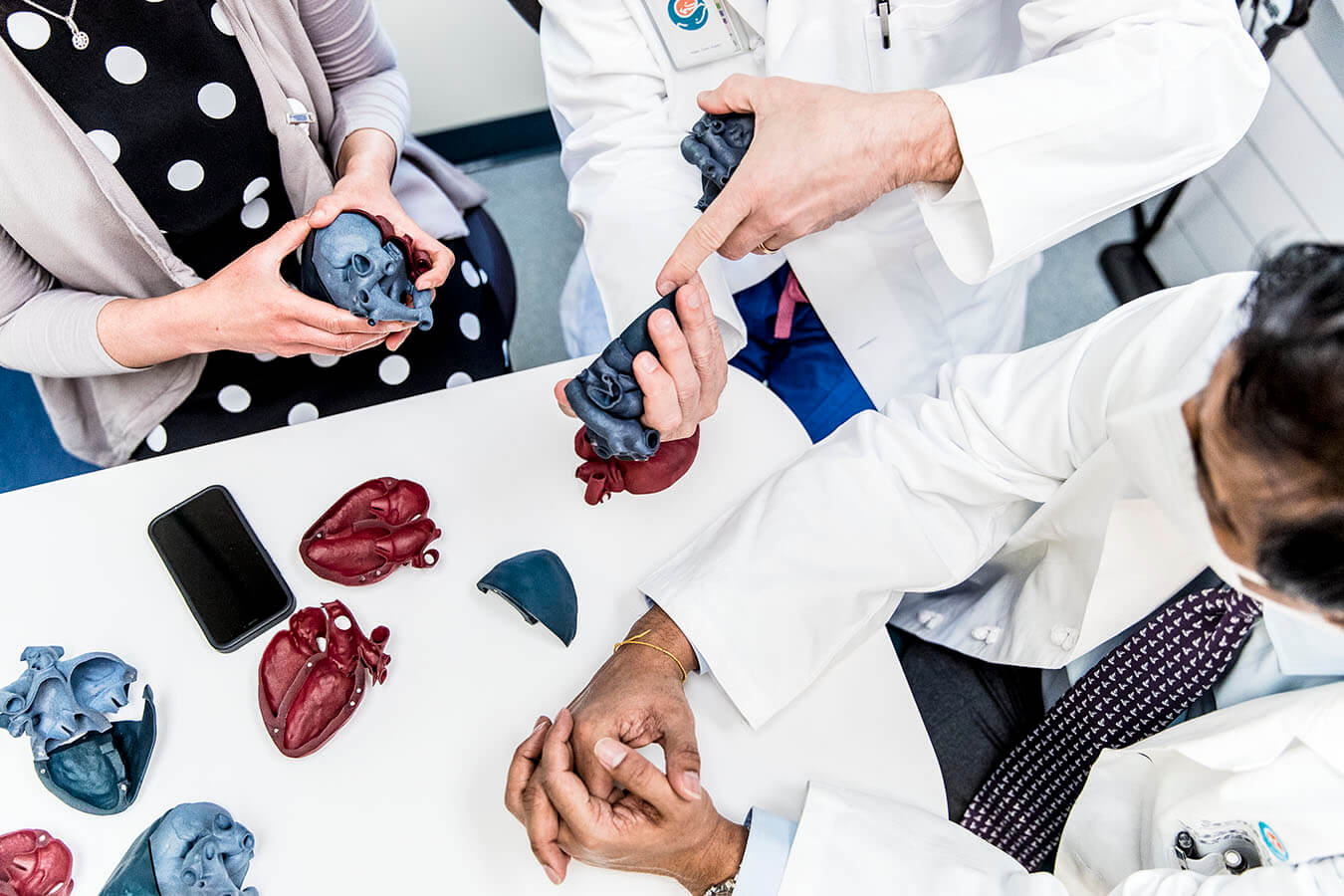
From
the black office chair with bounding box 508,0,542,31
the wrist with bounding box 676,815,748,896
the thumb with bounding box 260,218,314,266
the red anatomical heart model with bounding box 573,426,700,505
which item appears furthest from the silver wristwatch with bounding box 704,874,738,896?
the black office chair with bounding box 508,0,542,31

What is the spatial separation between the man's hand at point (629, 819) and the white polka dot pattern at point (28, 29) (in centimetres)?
83

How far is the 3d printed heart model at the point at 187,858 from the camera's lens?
2.28ft

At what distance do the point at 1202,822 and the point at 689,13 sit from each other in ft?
3.24

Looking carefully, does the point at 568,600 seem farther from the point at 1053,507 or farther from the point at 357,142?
the point at 357,142

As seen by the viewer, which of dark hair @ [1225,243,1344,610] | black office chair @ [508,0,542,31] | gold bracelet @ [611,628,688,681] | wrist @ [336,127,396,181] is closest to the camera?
dark hair @ [1225,243,1344,610]

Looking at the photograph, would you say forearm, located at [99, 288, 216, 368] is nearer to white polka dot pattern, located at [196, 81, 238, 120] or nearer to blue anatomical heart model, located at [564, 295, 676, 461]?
white polka dot pattern, located at [196, 81, 238, 120]

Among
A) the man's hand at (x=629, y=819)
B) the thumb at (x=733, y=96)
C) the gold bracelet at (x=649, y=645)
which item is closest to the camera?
the man's hand at (x=629, y=819)

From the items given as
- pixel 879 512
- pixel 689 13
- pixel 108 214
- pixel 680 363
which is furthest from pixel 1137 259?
pixel 108 214

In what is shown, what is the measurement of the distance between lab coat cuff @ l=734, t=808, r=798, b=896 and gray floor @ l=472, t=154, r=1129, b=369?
130cm

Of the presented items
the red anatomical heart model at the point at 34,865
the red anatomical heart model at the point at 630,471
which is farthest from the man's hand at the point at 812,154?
the red anatomical heart model at the point at 34,865

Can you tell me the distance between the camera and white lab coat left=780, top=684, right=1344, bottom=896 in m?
0.71

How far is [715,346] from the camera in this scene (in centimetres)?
81

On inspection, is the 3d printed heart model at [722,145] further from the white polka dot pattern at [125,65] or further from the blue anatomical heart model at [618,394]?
the white polka dot pattern at [125,65]

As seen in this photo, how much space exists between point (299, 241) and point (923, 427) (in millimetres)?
650
